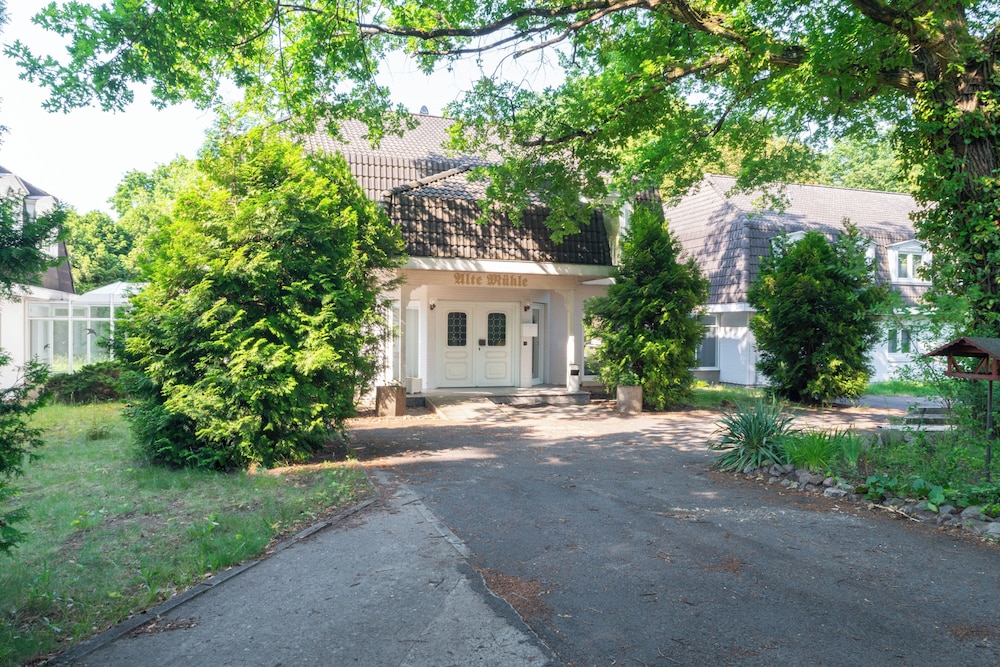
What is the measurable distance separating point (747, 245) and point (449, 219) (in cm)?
1274

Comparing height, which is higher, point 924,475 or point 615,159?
point 615,159

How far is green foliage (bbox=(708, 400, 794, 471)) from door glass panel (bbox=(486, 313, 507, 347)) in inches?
375

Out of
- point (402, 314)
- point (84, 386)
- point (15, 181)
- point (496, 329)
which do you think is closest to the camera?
point (402, 314)

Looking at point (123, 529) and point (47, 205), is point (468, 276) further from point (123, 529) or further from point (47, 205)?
point (47, 205)

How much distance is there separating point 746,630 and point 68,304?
2255 cm

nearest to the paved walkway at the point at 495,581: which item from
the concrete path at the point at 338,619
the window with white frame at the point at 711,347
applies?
the concrete path at the point at 338,619

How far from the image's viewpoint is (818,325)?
54.4 ft

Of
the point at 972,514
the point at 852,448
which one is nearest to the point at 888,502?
the point at 972,514

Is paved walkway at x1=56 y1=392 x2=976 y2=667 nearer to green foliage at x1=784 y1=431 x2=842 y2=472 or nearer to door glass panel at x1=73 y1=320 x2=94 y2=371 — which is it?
green foliage at x1=784 y1=431 x2=842 y2=472

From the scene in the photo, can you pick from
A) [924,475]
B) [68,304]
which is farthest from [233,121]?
[924,475]

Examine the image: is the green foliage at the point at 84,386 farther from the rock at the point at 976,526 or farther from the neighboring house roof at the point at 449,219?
the rock at the point at 976,526

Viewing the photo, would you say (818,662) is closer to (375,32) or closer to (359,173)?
(375,32)

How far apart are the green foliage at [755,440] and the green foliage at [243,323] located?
5.32 metres

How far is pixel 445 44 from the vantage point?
1151 centimetres
